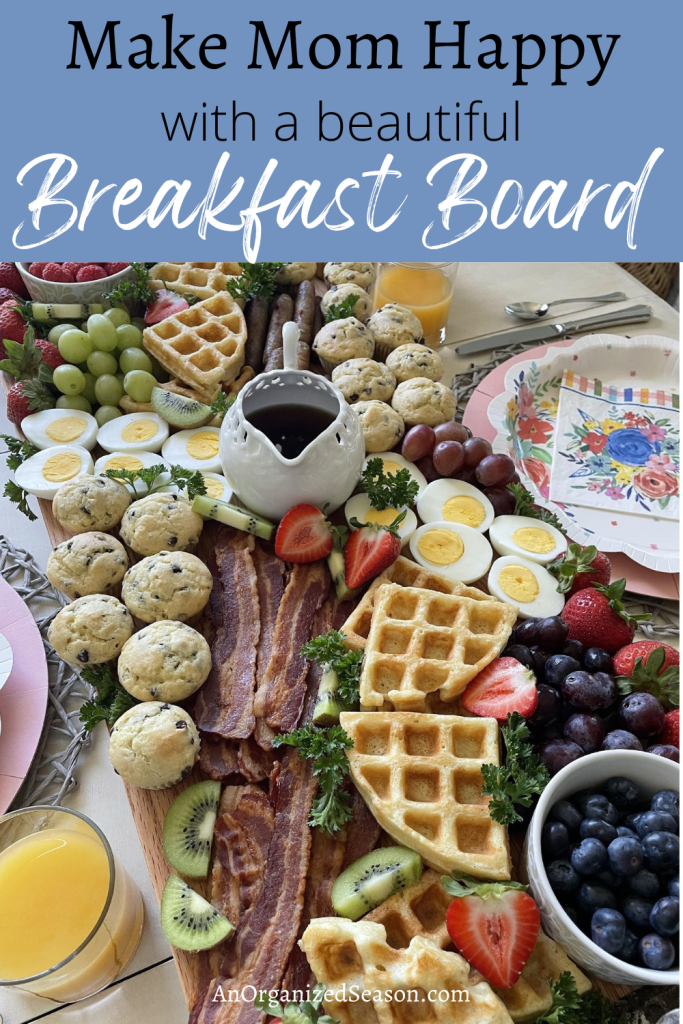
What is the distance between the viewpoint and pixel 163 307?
2.42 metres

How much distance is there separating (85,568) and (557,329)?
187 cm

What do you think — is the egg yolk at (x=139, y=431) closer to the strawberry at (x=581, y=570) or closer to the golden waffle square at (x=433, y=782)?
the golden waffle square at (x=433, y=782)

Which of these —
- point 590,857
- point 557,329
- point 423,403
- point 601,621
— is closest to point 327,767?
point 590,857

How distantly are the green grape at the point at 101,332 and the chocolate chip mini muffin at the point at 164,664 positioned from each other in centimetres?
103

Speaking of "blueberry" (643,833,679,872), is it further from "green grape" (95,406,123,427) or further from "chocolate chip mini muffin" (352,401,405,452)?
"green grape" (95,406,123,427)

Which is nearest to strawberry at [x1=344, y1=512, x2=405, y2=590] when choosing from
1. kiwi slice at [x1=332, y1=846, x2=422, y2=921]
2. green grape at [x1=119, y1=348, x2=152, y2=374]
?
kiwi slice at [x1=332, y1=846, x2=422, y2=921]

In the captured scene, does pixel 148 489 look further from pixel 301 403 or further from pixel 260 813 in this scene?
pixel 260 813

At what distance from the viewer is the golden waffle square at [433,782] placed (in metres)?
1.32

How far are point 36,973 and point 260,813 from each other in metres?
0.48

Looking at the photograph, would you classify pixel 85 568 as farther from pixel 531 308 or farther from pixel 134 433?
pixel 531 308

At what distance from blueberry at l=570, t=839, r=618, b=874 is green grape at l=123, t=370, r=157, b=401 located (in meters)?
1.65

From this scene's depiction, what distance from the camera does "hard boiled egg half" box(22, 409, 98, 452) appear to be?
2111 millimetres

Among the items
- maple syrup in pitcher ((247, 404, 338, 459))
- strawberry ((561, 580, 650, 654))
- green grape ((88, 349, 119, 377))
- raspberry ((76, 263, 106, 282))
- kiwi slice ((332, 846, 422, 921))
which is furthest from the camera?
raspberry ((76, 263, 106, 282))

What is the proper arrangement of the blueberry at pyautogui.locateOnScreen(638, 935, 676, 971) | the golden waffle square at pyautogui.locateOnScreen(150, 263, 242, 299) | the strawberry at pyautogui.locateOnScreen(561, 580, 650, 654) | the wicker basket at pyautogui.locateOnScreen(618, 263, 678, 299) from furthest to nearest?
1. the wicker basket at pyautogui.locateOnScreen(618, 263, 678, 299)
2. the golden waffle square at pyautogui.locateOnScreen(150, 263, 242, 299)
3. the strawberry at pyautogui.locateOnScreen(561, 580, 650, 654)
4. the blueberry at pyautogui.locateOnScreen(638, 935, 676, 971)
